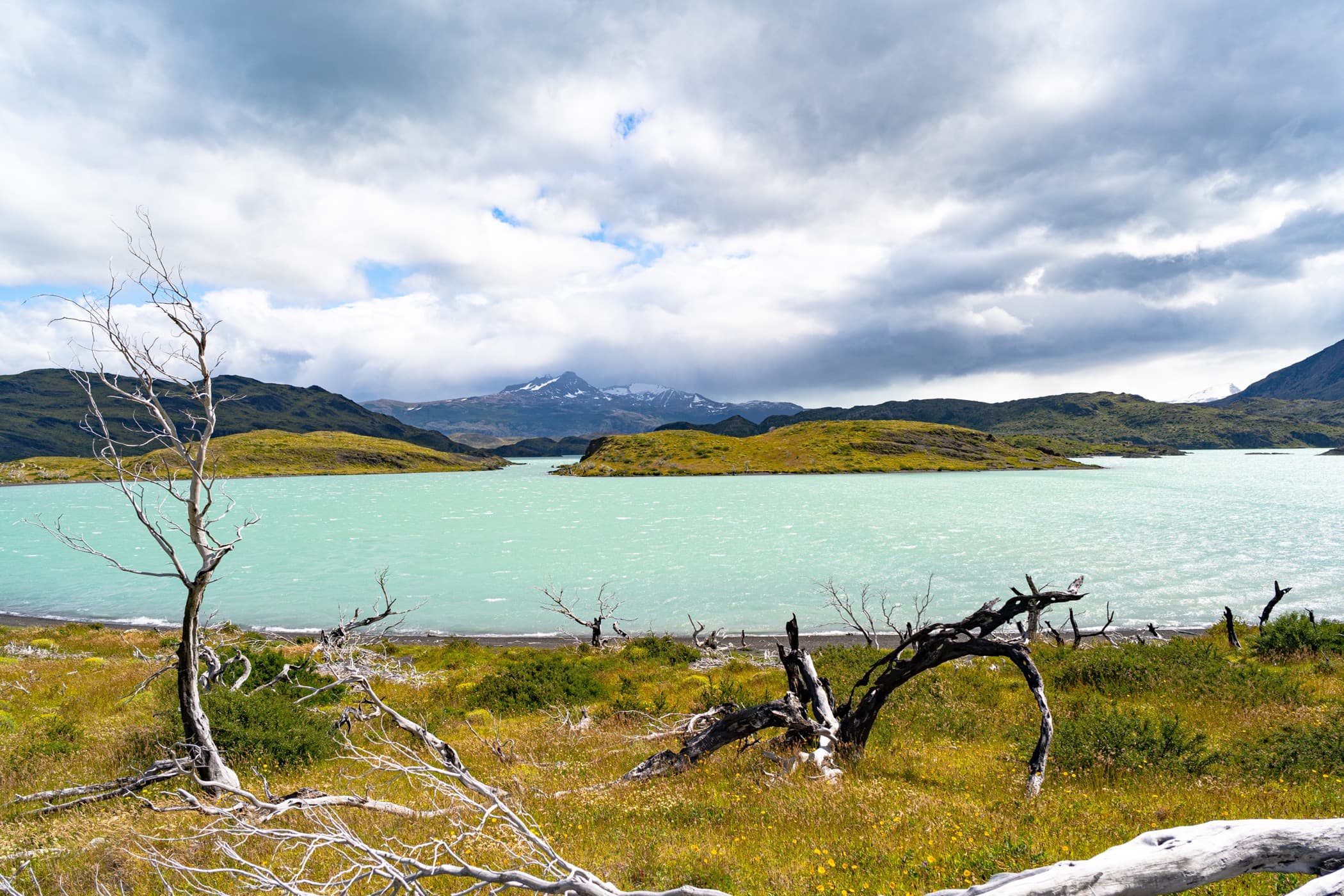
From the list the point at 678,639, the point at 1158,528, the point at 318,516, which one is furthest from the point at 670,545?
the point at 318,516

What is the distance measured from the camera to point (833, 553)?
62.1m

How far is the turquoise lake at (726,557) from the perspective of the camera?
43.9m

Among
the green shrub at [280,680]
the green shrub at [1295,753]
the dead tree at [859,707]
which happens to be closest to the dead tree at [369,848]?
the dead tree at [859,707]

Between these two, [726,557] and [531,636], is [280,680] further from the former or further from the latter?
[726,557]

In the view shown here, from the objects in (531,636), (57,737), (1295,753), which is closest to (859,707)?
(1295,753)

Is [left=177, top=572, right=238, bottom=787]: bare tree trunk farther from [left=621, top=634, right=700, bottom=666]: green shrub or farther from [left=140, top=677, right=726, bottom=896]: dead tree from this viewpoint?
[left=621, top=634, right=700, bottom=666]: green shrub

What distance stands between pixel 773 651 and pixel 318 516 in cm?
10526

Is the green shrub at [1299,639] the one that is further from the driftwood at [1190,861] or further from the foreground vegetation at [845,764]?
the driftwood at [1190,861]

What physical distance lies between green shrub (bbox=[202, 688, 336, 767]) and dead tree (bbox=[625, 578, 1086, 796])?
763 centimetres

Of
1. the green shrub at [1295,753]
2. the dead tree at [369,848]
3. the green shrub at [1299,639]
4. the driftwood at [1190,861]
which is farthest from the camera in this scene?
the green shrub at [1299,639]

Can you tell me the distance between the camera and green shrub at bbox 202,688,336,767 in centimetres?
1263

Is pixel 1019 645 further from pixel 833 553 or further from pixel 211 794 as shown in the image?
pixel 833 553

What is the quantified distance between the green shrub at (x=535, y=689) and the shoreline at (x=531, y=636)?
1213cm

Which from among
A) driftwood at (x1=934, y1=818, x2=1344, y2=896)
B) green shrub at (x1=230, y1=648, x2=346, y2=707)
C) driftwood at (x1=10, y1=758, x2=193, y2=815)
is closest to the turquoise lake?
green shrub at (x1=230, y1=648, x2=346, y2=707)
